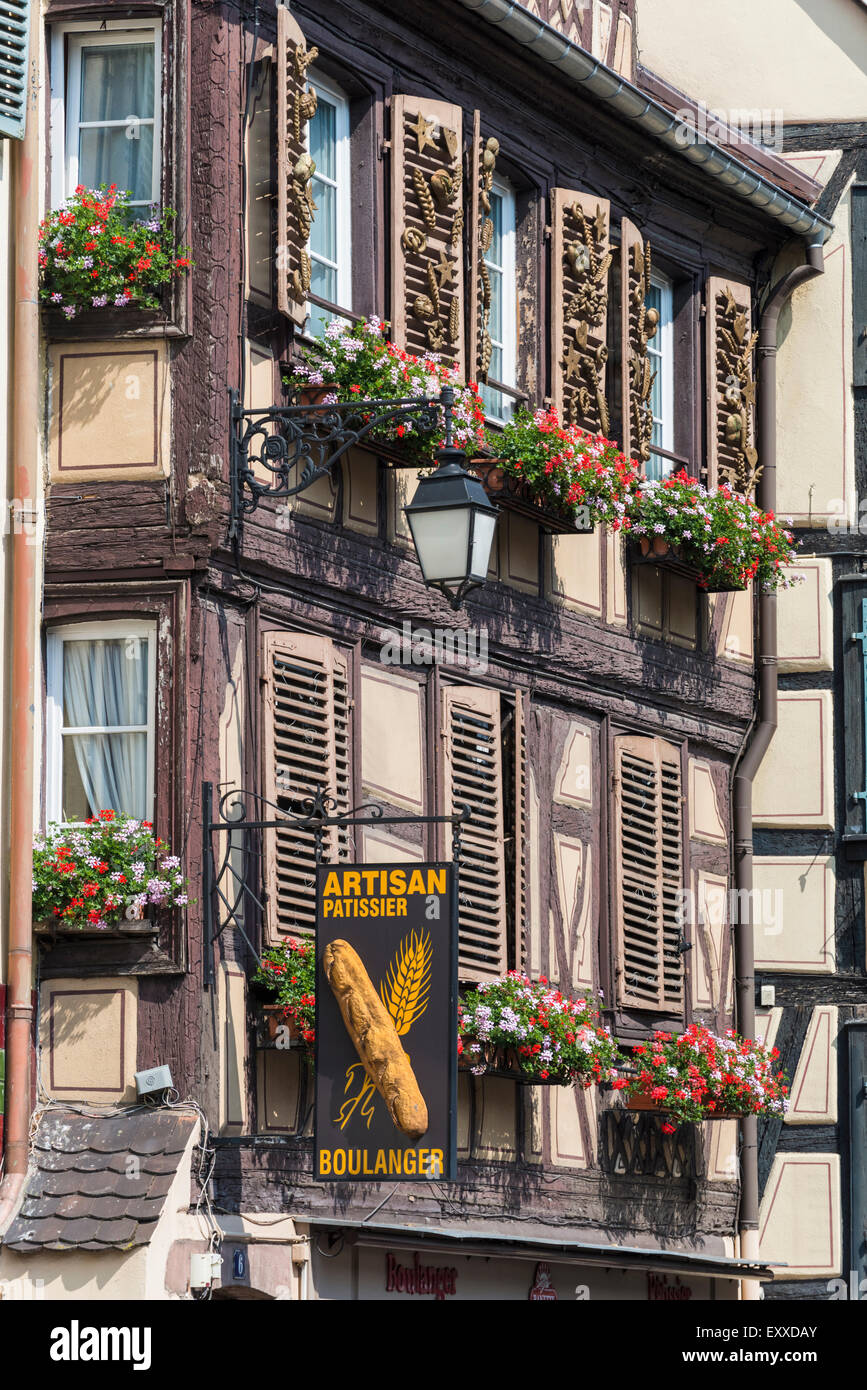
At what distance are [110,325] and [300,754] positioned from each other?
6.68 feet

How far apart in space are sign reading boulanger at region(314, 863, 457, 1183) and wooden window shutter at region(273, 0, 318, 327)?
2.70 m

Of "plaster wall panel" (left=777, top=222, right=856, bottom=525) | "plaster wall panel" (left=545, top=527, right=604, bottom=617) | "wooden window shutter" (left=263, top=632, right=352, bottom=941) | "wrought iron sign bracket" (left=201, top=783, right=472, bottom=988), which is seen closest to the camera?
"wrought iron sign bracket" (left=201, top=783, right=472, bottom=988)

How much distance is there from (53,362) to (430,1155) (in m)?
3.75

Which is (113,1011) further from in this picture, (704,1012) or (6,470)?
(704,1012)

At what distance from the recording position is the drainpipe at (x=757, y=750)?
1631cm

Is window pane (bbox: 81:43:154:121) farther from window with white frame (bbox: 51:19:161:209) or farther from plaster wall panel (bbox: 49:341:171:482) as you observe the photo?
plaster wall panel (bbox: 49:341:171:482)

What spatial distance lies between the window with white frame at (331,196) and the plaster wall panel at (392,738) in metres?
1.73

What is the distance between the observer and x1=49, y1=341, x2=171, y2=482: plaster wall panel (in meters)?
12.3

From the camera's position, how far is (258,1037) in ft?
39.8

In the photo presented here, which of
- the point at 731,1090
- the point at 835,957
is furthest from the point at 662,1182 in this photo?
the point at 835,957

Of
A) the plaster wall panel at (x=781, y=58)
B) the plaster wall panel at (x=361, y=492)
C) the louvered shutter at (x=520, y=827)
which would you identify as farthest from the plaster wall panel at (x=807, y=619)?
the plaster wall panel at (x=361, y=492)

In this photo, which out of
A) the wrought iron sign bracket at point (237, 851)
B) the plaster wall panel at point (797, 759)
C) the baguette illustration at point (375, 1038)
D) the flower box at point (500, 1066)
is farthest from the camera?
the plaster wall panel at point (797, 759)

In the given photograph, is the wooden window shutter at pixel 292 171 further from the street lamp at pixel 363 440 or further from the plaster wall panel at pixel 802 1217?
the plaster wall panel at pixel 802 1217

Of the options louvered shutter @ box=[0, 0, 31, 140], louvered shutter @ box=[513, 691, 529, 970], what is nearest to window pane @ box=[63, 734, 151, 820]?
louvered shutter @ box=[0, 0, 31, 140]
